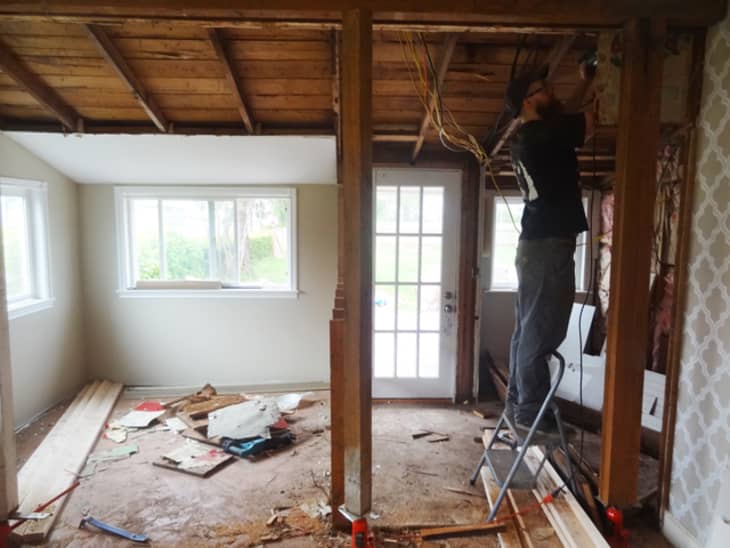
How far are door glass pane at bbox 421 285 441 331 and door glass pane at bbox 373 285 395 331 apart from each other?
0.27 meters

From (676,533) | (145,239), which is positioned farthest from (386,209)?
(676,533)

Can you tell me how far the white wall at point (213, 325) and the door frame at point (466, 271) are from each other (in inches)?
42.9

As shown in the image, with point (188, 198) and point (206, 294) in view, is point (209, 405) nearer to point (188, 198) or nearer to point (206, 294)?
point (206, 294)

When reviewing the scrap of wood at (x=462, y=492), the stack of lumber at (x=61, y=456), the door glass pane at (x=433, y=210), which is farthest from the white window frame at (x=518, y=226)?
the stack of lumber at (x=61, y=456)

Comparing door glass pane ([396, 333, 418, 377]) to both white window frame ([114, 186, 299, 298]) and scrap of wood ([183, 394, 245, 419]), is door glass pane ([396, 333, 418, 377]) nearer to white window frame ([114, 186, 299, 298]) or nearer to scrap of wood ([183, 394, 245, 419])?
white window frame ([114, 186, 299, 298])

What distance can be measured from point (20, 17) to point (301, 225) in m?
2.83

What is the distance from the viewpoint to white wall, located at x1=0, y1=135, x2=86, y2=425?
3.42m

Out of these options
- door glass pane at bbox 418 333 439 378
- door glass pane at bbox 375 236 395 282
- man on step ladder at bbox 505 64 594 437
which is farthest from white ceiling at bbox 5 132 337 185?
man on step ladder at bbox 505 64 594 437

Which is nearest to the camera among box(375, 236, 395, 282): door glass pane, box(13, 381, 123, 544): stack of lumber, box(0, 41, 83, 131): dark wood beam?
box(13, 381, 123, 544): stack of lumber

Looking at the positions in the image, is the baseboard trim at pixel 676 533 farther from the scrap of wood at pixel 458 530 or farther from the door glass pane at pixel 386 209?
the door glass pane at pixel 386 209

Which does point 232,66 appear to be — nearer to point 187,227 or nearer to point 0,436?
point 187,227

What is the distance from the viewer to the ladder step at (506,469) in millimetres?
2268

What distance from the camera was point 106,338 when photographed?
4309 mm

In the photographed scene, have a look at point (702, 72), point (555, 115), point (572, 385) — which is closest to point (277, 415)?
point (572, 385)
